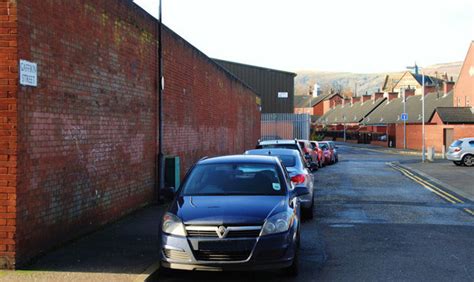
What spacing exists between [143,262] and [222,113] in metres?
15.3

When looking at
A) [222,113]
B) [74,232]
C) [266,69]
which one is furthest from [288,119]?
[74,232]

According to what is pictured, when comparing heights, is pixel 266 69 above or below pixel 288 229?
above

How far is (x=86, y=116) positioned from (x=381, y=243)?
515 centimetres

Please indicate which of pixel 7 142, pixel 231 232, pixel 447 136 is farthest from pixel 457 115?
pixel 7 142

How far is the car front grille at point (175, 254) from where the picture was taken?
590cm

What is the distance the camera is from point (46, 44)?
7.17 m

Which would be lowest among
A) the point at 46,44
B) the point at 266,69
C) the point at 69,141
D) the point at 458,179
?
the point at 458,179

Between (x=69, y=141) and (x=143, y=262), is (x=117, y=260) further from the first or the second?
(x=69, y=141)

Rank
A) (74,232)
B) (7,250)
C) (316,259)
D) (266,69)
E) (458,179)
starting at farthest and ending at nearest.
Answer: (266,69) < (458,179) < (74,232) < (316,259) < (7,250)

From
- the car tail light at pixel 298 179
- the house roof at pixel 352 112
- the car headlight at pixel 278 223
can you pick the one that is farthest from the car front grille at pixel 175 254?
the house roof at pixel 352 112

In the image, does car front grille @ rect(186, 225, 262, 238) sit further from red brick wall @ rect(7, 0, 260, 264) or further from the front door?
the front door

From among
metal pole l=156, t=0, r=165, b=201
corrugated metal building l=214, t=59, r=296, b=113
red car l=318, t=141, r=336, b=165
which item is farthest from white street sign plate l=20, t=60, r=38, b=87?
corrugated metal building l=214, t=59, r=296, b=113

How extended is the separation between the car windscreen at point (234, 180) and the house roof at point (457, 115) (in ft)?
148

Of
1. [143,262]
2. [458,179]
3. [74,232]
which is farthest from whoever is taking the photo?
[458,179]
